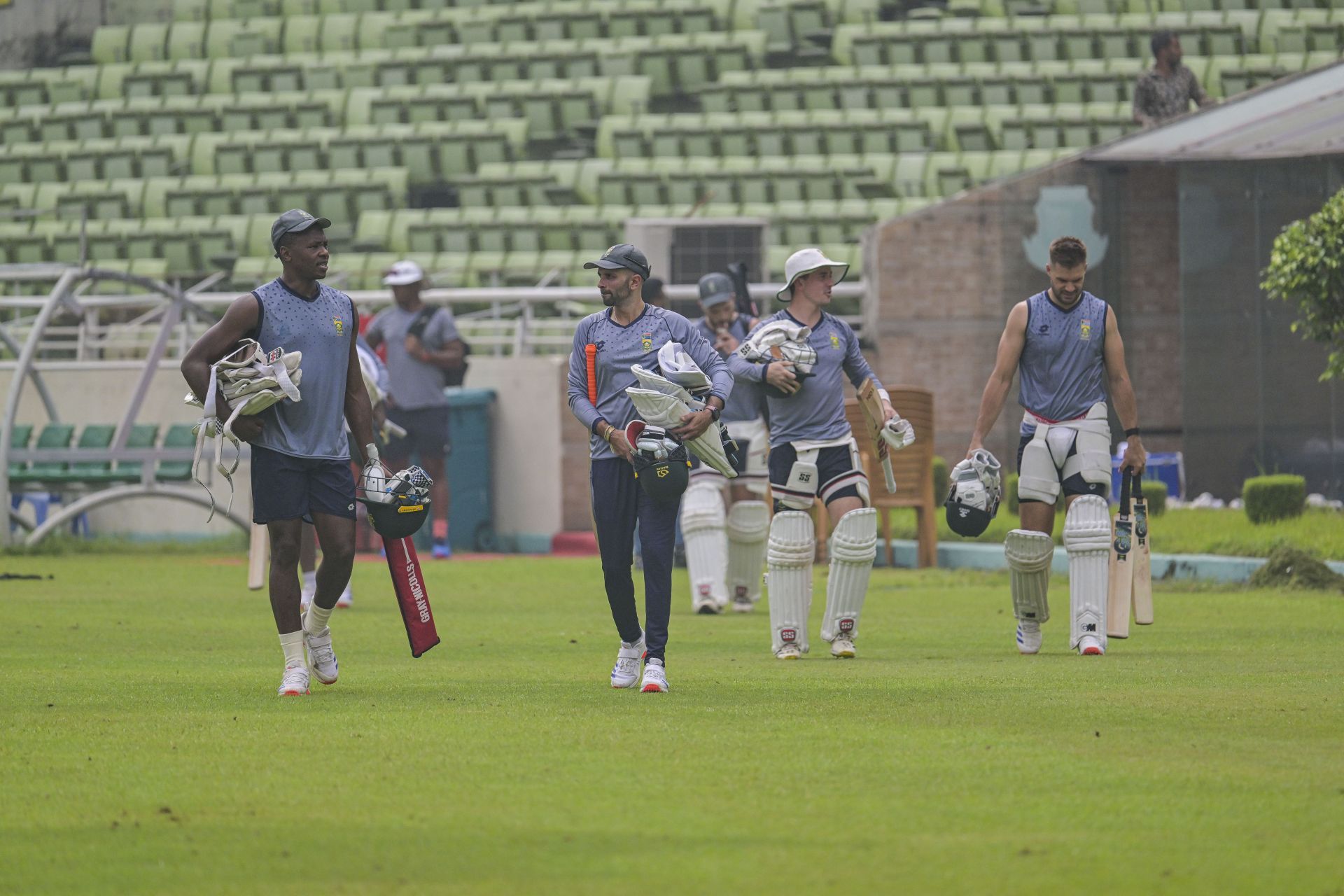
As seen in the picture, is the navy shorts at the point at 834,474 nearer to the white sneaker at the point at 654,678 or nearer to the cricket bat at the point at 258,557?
the white sneaker at the point at 654,678

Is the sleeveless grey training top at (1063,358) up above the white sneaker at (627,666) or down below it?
above

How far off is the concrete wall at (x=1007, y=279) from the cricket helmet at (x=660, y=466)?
13514 millimetres

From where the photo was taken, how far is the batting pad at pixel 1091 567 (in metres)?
10.7

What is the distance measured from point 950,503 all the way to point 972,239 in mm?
12186

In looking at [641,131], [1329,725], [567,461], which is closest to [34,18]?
[641,131]

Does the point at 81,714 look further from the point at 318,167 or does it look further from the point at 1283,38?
the point at 1283,38

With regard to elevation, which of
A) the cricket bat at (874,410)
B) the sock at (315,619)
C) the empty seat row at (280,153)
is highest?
the empty seat row at (280,153)

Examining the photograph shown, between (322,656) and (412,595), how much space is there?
55cm

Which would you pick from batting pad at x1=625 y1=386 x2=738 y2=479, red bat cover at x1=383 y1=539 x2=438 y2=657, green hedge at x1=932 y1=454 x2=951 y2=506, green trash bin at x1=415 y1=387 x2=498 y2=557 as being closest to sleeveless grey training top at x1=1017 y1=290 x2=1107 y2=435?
batting pad at x1=625 y1=386 x2=738 y2=479

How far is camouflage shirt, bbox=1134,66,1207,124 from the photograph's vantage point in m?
23.1

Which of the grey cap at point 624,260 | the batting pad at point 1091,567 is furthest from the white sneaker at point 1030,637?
the grey cap at point 624,260

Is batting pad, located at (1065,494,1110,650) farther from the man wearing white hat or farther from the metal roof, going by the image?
the metal roof

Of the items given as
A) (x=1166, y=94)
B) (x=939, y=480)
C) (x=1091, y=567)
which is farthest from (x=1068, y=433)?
(x=1166, y=94)

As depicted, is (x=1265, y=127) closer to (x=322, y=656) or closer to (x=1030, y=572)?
(x=1030, y=572)
